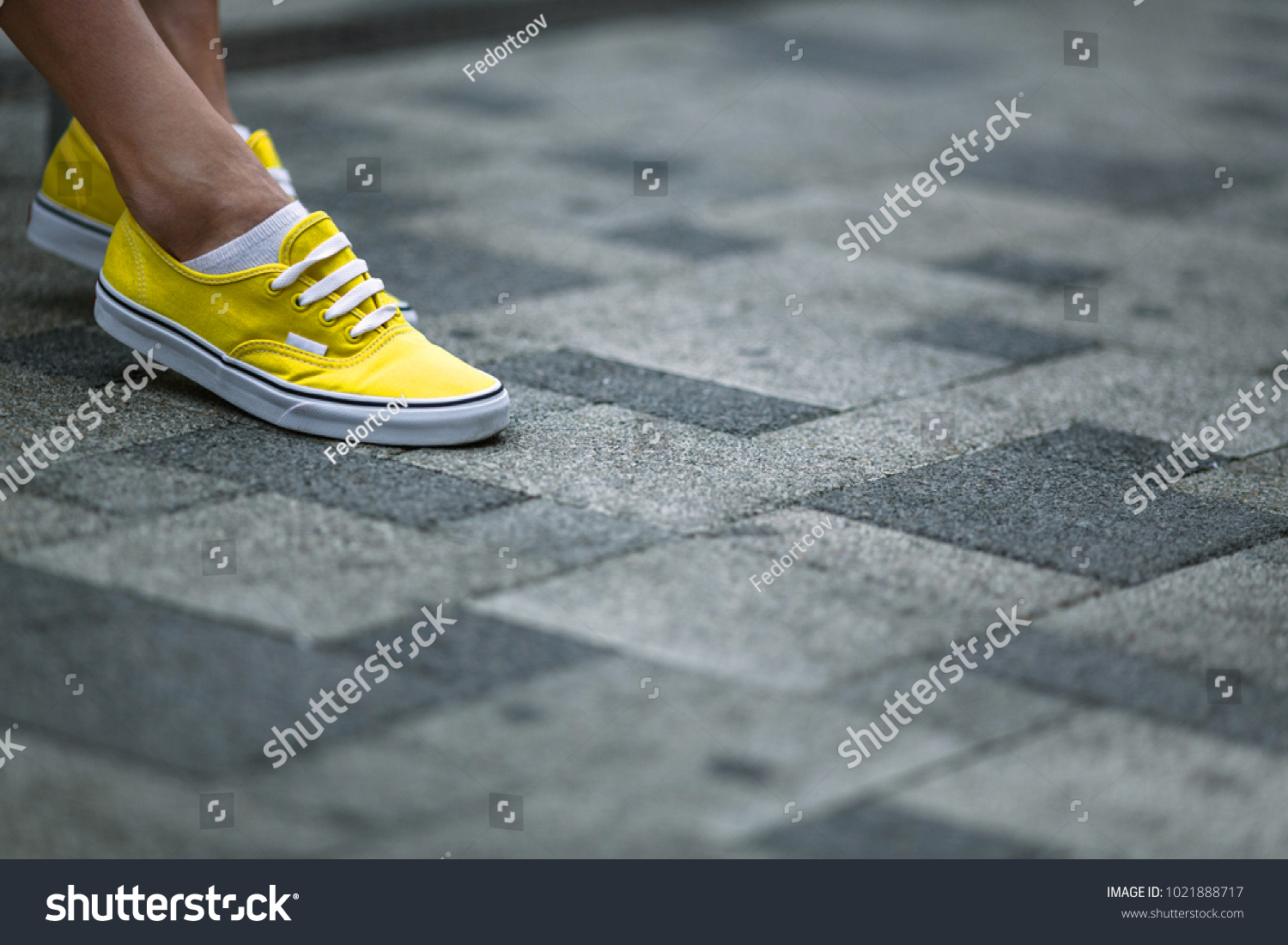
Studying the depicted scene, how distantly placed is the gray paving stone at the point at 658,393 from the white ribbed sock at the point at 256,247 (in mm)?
552

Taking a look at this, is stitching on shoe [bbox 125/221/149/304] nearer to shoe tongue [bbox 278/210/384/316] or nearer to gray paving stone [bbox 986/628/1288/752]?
shoe tongue [bbox 278/210/384/316]

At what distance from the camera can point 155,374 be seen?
264cm

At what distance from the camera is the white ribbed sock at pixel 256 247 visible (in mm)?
2406

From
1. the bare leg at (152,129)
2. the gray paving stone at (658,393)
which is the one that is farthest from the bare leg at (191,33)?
the gray paving stone at (658,393)


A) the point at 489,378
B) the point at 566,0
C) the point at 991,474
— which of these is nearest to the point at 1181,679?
the point at 991,474

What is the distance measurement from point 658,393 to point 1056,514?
0.79 meters

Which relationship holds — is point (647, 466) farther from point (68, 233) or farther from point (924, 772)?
point (68, 233)

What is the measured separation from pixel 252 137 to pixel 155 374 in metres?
0.53

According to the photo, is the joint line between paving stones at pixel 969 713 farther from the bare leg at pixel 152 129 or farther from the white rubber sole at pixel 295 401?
the bare leg at pixel 152 129

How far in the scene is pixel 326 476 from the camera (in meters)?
2.23

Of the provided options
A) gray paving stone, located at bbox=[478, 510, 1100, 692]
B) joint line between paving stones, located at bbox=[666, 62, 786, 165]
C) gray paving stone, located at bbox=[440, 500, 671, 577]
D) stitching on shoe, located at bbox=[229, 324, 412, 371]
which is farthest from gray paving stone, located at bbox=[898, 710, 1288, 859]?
joint line between paving stones, located at bbox=[666, 62, 786, 165]

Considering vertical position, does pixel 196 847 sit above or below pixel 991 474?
above

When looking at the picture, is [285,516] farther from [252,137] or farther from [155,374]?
[252,137]

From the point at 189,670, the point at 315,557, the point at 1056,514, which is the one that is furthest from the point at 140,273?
the point at 1056,514
